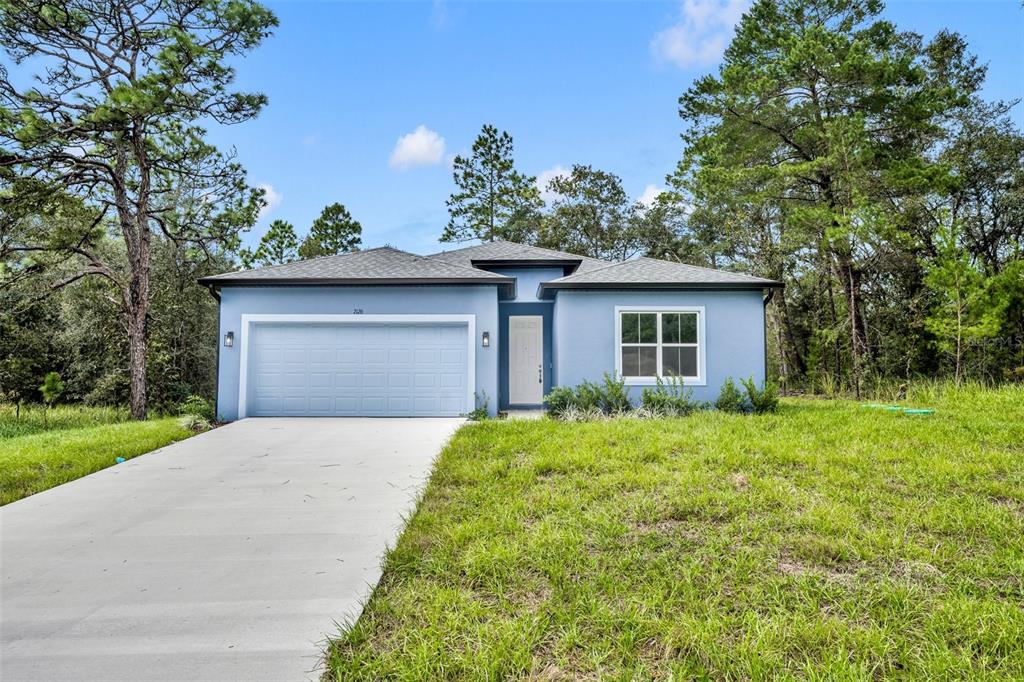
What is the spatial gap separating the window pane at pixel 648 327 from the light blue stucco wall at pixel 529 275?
10.4 feet

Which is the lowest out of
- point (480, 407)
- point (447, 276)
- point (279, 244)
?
point (480, 407)

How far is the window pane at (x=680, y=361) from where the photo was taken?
1046 centimetres

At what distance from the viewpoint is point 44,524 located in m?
4.51

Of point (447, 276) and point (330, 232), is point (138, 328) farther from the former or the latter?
point (330, 232)

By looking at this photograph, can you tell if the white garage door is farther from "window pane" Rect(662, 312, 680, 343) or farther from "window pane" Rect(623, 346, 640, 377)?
"window pane" Rect(662, 312, 680, 343)

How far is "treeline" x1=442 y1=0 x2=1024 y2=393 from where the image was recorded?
1323cm

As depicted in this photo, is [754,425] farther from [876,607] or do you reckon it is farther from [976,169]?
[976,169]

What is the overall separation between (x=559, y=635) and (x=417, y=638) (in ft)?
2.44

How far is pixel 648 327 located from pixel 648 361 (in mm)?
722

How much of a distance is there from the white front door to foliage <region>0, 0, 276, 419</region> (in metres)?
9.19

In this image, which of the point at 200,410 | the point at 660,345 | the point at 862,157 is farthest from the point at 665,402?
the point at 862,157

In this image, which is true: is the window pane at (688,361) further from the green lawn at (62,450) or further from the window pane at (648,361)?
the green lawn at (62,450)

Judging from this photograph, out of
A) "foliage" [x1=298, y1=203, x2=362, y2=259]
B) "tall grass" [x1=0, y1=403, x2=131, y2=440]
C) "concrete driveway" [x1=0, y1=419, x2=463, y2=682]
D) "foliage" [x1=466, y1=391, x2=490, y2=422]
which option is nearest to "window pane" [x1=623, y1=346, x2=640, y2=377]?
"foliage" [x1=466, y1=391, x2=490, y2=422]

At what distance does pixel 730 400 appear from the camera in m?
9.63
